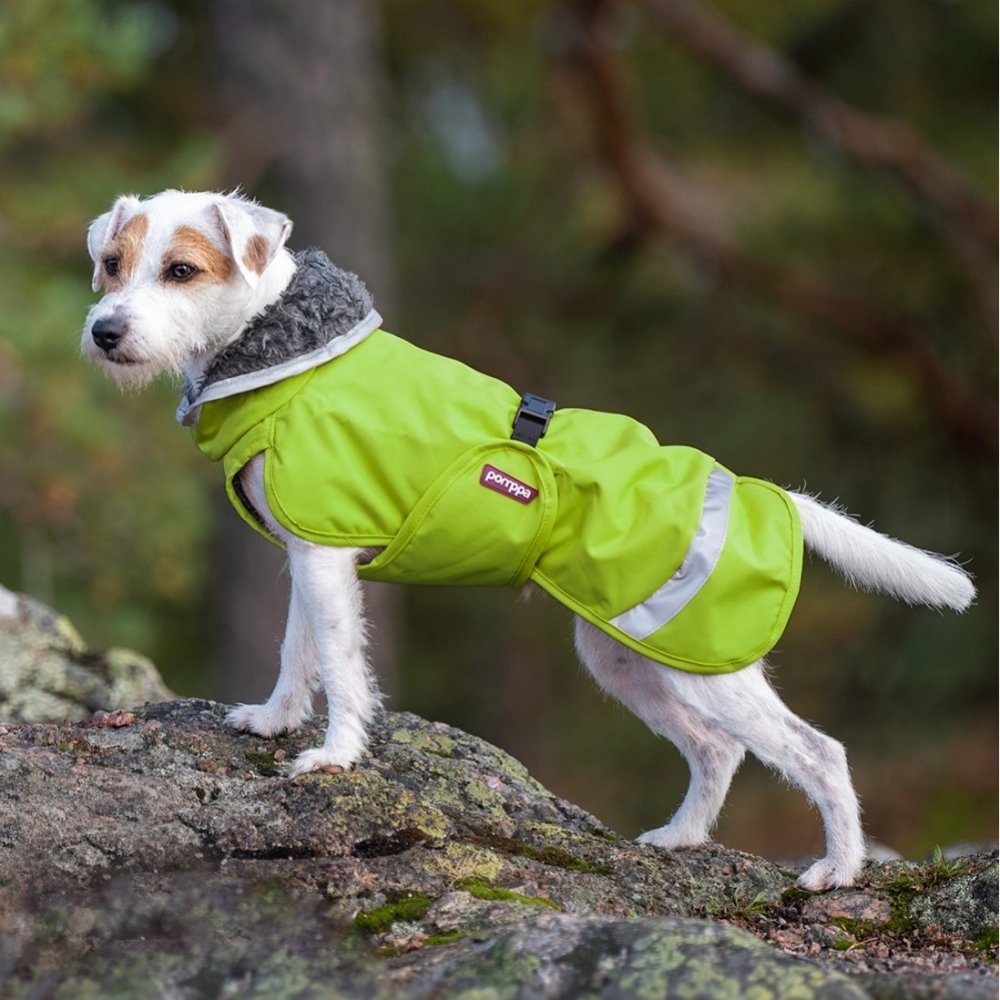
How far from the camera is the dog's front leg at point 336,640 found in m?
4.18

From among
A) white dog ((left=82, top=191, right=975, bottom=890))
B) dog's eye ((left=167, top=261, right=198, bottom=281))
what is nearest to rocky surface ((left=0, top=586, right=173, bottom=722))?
white dog ((left=82, top=191, right=975, bottom=890))

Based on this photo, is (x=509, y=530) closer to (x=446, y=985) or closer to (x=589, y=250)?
(x=446, y=985)

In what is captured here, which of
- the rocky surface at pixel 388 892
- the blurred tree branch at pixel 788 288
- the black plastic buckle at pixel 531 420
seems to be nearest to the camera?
the rocky surface at pixel 388 892

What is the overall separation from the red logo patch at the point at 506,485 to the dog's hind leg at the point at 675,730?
63 centimetres

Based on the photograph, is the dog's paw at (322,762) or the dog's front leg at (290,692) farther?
the dog's front leg at (290,692)

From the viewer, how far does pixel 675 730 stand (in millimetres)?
4590

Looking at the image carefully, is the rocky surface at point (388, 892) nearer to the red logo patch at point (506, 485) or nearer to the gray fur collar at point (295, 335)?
the red logo patch at point (506, 485)

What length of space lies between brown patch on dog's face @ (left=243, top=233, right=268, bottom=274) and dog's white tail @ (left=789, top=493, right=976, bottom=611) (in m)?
1.78

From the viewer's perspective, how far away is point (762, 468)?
54.0ft

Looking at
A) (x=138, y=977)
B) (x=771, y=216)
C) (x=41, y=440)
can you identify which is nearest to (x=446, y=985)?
(x=138, y=977)

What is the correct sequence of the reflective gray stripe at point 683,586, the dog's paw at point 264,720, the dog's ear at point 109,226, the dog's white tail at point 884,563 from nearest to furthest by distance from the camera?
the reflective gray stripe at point 683,586 → the dog's white tail at point 884,563 → the dog's ear at point 109,226 → the dog's paw at point 264,720

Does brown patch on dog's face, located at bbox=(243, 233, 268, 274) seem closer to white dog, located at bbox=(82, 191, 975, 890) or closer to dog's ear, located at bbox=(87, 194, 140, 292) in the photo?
white dog, located at bbox=(82, 191, 975, 890)

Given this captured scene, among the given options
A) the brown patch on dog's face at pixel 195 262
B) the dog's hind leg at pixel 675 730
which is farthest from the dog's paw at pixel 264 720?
the brown patch on dog's face at pixel 195 262

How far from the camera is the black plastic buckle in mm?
4172
